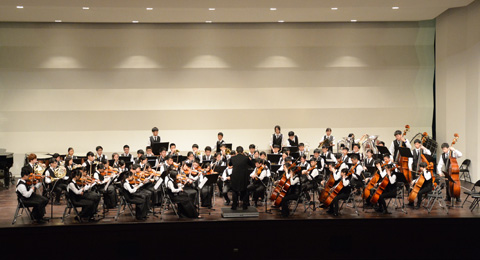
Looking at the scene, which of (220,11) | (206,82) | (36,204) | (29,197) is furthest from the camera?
(206,82)

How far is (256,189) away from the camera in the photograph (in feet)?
39.9

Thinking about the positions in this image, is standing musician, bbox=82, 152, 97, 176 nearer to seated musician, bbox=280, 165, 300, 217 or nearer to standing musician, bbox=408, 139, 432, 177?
seated musician, bbox=280, 165, 300, 217

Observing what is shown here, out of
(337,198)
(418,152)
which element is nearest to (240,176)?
(337,198)

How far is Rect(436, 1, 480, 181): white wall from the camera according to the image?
14.6m

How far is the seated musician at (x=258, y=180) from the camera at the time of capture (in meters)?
12.0

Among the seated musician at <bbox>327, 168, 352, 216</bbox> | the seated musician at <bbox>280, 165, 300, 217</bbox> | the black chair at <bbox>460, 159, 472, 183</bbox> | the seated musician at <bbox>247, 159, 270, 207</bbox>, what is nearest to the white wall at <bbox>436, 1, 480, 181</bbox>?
the black chair at <bbox>460, 159, 472, 183</bbox>

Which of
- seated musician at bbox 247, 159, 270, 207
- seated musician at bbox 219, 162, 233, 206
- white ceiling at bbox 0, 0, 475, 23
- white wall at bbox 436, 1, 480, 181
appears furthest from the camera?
white wall at bbox 436, 1, 480, 181

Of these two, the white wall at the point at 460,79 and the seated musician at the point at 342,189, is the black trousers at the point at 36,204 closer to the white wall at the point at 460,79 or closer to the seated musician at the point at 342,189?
the seated musician at the point at 342,189

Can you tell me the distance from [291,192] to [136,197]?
3475mm

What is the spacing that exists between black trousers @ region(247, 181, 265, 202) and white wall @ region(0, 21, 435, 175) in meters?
5.06

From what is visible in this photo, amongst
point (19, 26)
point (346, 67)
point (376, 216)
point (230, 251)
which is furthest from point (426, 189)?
point (19, 26)

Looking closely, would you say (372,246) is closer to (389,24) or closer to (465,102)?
(465,102)

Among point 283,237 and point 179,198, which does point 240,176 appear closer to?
point 179,198

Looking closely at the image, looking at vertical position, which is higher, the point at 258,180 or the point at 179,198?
the point at 258,180
